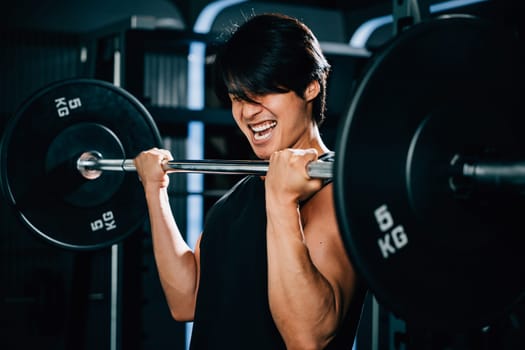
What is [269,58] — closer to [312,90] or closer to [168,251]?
[312,90]

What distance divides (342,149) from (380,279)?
18 cm

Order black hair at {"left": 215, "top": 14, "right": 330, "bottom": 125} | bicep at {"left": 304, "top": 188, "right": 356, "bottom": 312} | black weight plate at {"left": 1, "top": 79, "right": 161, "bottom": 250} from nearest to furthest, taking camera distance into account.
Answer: bicep at {"left": 304, "top": 188, "right": 356, "bottom": 312}
black hair at {"left": 215, "top": 14, "right": 330, "bottom": 125}
black weight plate at {"left": 1, "top": 79, "right": 161, "bottom": 250}

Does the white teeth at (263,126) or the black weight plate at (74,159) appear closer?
the white teeth at (263,126)

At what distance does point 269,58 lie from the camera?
1.28 metres

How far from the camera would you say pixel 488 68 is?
896 millimetres

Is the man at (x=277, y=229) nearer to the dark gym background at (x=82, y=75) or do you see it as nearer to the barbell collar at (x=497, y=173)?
the barbell collar at (x=497, y=173)

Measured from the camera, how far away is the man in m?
1.10

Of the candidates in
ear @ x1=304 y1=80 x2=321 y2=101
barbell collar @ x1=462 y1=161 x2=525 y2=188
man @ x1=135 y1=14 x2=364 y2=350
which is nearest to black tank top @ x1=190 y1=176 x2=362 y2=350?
man @ x1=135 y1=14 x2=364 y2=350

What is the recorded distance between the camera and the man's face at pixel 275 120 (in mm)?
1313

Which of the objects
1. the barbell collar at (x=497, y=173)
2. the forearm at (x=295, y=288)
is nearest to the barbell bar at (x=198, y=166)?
the forearm at (x=295, y=288)

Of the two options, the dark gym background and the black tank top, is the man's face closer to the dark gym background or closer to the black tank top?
the black tank top

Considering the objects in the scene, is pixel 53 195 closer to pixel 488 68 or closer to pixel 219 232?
pixel 219 232

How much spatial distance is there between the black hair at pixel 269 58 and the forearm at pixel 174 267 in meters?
0.45

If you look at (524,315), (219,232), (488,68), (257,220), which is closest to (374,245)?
(488,68)
